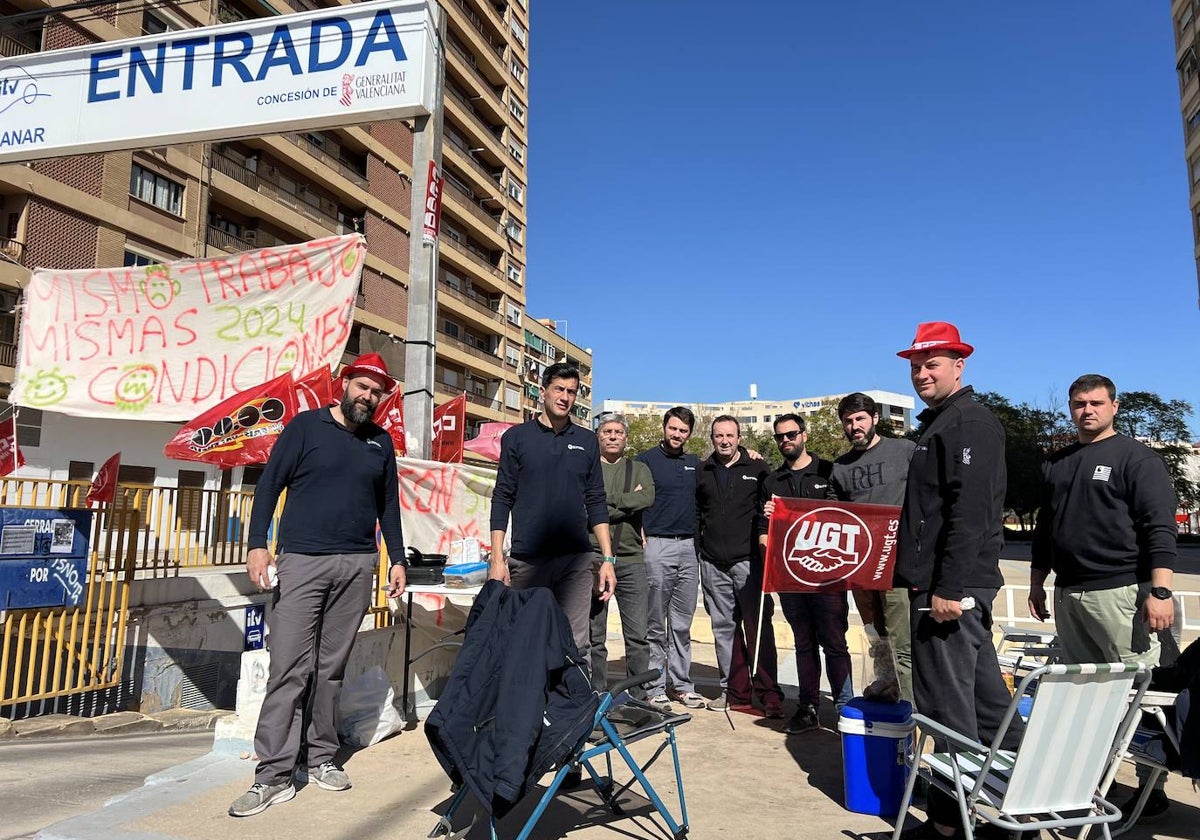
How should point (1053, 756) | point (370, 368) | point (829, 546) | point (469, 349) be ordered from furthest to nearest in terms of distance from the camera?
point (469, 349) → point (829, 546) → point (370, 368) → point (1053, 756)

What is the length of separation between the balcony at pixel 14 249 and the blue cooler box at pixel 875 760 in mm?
22663

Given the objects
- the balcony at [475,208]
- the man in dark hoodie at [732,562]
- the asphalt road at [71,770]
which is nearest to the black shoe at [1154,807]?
the man in dark hoodie at [732,562]

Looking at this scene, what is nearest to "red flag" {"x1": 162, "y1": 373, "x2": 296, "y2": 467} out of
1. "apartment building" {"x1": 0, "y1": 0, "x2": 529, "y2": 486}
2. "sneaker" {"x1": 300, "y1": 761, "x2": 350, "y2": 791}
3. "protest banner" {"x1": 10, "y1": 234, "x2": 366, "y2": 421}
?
"protest banner" {"x1": 10, "y1": 234, "x2": 366, "y2": 421}

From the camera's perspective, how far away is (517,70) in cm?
5097

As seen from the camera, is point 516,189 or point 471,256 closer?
point 471,256

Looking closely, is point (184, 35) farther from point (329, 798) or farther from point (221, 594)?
point (329, 798)

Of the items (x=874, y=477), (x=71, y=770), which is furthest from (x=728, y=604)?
(x=71, y=770)

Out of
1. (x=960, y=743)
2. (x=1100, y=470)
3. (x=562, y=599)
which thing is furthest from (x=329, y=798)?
(x=1100, y=470)

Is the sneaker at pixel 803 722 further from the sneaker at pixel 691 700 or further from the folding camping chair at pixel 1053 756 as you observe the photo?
the folding camping chair at pixel 1053 756

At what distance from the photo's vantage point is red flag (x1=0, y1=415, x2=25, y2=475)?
1098 cm

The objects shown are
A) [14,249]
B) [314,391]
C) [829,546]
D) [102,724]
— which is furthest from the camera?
[14,249]

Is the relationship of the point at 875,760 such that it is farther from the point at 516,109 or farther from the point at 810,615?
the point at 516,109

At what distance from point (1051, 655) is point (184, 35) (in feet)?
30.9

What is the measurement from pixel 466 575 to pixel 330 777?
5.90ft
